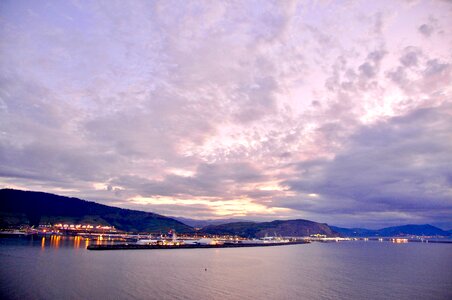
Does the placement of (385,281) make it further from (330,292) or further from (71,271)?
(71,271)

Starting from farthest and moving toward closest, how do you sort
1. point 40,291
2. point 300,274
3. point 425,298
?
1. point 300,274
2. point 425,298
3. point 40,291

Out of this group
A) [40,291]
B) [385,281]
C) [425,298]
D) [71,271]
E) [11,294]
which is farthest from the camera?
[385,281]

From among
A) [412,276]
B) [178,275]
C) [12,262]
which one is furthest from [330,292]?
[12,262]

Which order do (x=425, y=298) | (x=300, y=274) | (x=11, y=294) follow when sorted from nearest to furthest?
(x=11, y=294), (x=425, y=298), (x=300, y=274)

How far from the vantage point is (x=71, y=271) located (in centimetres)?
6888

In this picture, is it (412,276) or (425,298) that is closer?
(425,298)

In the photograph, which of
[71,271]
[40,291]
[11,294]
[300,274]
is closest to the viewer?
[11,294]

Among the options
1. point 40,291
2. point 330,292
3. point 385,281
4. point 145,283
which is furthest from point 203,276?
point 385,281

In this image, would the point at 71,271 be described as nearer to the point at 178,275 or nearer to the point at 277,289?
the point at 178,275

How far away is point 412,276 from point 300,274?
2957cm

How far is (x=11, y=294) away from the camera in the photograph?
46938 millimetres

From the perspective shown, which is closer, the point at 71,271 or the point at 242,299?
the point at 242,299

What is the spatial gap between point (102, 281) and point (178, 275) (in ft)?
55.6

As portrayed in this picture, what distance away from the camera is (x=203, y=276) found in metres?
71.8
